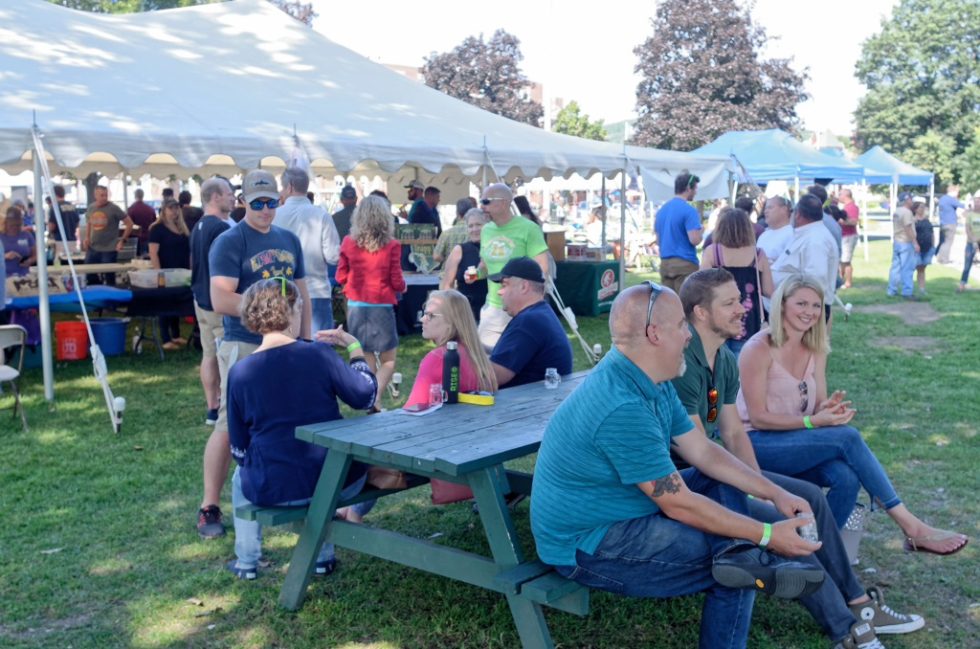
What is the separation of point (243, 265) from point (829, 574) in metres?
3.08

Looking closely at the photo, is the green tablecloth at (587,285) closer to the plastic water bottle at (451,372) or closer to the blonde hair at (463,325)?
the blonde hair at (463,325)

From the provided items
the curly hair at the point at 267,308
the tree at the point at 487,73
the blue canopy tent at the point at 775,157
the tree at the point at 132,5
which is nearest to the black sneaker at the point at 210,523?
the curly hair at the point at 267,308

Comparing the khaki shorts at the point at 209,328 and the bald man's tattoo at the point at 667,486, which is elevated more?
the bald man's tattoo at the point at 667,486

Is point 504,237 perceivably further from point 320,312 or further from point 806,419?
point 806,419

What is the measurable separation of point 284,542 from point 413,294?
6884 mm

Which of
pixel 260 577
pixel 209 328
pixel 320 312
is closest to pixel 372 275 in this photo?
pixel 320 312

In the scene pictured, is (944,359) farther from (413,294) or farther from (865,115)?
(865,115)

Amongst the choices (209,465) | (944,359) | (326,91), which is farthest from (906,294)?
(209,465)

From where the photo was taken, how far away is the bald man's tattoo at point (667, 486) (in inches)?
109

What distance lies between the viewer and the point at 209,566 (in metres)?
4.27

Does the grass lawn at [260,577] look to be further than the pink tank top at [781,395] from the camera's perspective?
No

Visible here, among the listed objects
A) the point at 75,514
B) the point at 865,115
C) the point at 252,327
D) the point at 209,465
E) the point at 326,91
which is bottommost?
the point at 75,514

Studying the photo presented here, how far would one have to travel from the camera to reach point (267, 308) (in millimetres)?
3682

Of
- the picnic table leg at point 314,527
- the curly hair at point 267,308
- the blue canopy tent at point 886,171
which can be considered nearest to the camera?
the picnic table leg at point 314,527
